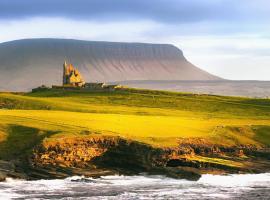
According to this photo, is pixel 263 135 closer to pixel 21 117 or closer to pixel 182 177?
pixel 182 177

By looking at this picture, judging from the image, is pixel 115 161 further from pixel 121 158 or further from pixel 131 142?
pixel 131 142

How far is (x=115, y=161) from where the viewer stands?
2680 inches

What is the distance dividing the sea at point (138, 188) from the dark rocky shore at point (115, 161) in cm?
168

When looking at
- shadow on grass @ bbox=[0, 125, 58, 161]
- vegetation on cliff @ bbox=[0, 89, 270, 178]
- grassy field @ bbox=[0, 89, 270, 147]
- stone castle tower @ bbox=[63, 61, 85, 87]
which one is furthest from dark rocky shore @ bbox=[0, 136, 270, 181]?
stone castle tower @ bbox=[63, 61, 85, 87]

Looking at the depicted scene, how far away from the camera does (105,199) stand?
2072 inches

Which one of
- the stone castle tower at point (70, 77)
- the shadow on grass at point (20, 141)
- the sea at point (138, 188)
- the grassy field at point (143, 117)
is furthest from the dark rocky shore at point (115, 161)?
the stone castle tower at point (70, 77)

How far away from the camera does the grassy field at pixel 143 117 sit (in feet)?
240

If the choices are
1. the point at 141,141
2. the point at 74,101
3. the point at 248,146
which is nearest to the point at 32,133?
the point at 141,141

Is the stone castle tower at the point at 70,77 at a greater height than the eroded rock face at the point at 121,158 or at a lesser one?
greater

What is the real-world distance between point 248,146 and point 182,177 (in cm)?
1856

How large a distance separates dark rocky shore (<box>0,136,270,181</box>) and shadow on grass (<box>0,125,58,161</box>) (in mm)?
1176

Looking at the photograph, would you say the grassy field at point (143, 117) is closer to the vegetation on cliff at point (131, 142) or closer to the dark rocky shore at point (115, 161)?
the vegetation on cliff at point (131, 142)

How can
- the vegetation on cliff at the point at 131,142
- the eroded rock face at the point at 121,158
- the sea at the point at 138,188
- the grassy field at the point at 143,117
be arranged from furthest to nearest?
the grassy field at the point at 143,117
the vegetation on cliff at the point at 131,142
the eroded rock face at the point at 121,158
the sea at the point at 138,188

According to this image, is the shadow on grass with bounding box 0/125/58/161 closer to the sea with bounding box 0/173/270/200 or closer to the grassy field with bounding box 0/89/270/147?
the grassy field with bounding box 0/89/270/147
